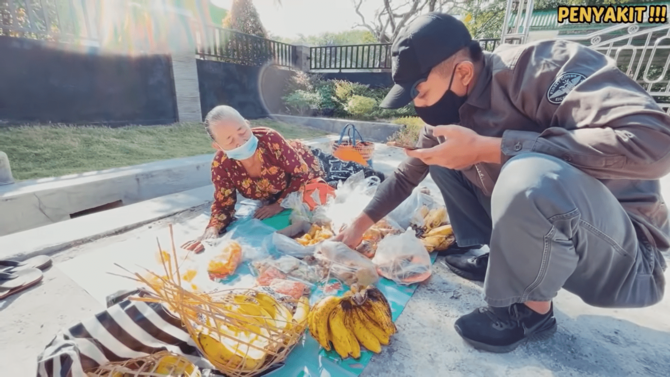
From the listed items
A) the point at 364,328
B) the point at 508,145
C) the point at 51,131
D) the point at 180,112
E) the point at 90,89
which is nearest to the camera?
the point at 508,145

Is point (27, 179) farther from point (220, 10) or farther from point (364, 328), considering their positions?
point (220, 10)

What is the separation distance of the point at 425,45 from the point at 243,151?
1559mm

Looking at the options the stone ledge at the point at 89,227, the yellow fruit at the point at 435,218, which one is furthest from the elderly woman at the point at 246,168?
the yellow fruit at the point at 435,218

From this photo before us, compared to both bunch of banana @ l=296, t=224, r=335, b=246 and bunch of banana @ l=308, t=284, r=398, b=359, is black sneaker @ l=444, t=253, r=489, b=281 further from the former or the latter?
bunch of banana @ l=296, t=224, r=335, b=246

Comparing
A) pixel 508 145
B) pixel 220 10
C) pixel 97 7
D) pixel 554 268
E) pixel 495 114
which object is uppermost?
pixel 220 10

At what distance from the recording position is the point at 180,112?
22.8ft

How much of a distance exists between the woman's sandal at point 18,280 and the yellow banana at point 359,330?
1712 mm

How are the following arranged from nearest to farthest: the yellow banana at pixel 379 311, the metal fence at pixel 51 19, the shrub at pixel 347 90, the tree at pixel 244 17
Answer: the yellow banana at pixel 379 311 < the metal fence at pixel 51 19 < the shrub at pixel 347 90 < the tree at pixel 244 17

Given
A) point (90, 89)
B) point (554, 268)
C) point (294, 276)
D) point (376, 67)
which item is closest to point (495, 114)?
point (554, 268)

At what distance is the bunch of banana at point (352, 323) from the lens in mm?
1244

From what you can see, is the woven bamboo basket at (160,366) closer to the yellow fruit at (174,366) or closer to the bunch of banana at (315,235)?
the yellow fruit at (174,366)

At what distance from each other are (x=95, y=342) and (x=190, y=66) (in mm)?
7326

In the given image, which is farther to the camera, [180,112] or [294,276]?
[180,112]

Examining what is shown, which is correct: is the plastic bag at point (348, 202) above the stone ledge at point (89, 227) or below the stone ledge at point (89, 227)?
above
